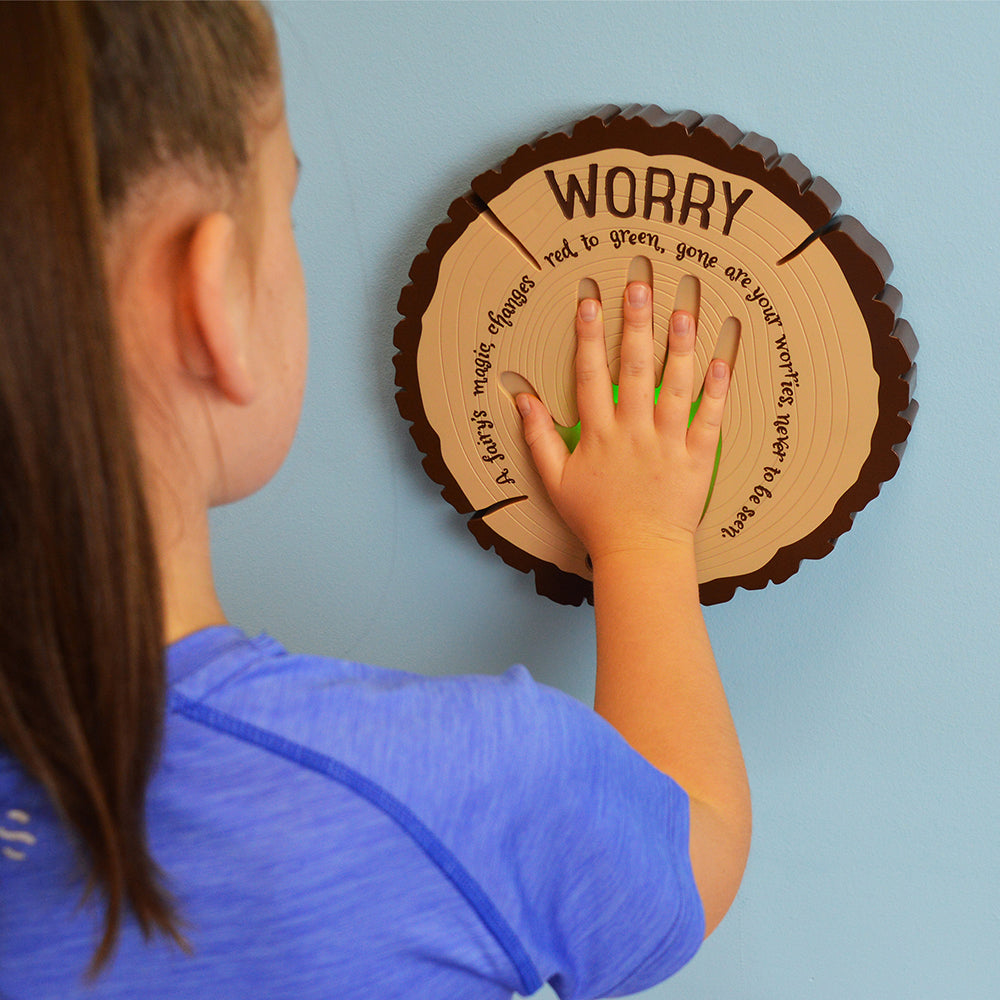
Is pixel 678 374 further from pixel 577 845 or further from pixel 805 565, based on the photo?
pixel 577 845

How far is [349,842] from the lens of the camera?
1.36 ft

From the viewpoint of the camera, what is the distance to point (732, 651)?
694 millimetres

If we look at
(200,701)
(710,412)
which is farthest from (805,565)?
(200,701)

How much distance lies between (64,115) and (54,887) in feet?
0.98

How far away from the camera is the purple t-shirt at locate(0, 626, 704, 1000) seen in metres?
0.41

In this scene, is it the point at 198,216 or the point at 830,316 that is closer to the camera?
the point at 198,216

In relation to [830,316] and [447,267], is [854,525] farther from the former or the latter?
[447,267]

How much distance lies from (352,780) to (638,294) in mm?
307

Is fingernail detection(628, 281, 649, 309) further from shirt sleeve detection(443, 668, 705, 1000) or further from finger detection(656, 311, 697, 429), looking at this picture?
shirt sleeve detection(443, 668, 705, 1000)

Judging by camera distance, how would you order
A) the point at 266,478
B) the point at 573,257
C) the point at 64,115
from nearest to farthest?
1. the point at 64,115
2. the point at 266,478
3. the point at 573,257

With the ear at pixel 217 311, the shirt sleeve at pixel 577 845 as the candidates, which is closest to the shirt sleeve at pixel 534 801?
the shirt sleeve at pixel 577 845

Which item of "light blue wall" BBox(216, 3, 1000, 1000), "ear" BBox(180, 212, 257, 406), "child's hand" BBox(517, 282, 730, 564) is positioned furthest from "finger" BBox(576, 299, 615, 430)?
"ear" BBox(180, 212, 257, 406)

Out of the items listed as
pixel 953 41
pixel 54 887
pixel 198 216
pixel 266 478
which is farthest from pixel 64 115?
pixel 953 41

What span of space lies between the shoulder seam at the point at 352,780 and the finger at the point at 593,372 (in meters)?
0.26
